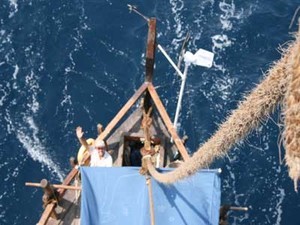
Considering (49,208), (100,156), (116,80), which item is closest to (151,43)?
(100,156)

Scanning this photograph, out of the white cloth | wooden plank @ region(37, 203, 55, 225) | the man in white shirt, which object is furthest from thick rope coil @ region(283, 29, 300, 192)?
wooden plank @ region(37, 203, 55, 225)

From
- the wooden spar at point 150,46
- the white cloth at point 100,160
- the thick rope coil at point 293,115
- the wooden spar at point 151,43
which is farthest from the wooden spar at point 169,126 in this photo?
the thick rope coil at point 293,115

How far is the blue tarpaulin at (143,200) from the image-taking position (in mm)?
12344

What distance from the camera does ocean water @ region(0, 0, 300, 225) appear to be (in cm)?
2092

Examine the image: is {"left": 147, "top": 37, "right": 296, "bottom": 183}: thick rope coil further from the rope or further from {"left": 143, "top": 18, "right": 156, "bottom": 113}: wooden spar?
{"left": 143, "top": 18, "right": 156, "bottom": 113}: wooden spar

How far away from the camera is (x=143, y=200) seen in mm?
12594

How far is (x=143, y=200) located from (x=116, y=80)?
12.4m

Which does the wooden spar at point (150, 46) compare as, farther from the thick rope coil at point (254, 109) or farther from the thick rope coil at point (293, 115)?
the thick rope coil at point (293, 115)

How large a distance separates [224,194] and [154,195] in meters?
8.88

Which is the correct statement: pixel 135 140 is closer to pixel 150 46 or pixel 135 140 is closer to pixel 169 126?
pixel 169 126

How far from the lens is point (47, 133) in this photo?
873 inches

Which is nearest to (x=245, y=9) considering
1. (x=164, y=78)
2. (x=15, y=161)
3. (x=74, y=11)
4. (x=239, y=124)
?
(x=164, y=78)

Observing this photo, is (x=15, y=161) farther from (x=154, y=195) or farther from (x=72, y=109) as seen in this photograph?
(x=154, y=195)

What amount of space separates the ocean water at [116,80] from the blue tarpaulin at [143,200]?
324 inches
